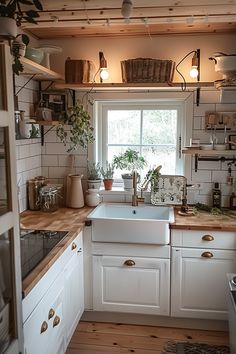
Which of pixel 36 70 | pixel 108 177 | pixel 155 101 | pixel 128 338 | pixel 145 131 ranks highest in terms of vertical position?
pixel 36 70

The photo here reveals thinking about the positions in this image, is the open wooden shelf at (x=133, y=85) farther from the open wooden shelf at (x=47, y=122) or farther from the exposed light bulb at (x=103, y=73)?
the open wooden shelf at (x=47, y=122)

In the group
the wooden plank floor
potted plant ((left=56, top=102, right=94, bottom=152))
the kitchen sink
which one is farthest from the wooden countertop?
the wooden plank floor

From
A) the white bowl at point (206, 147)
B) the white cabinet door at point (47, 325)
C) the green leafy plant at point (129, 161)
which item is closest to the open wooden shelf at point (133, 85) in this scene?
the white bowl at point (206, 147)

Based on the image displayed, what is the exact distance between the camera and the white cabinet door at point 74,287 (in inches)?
87.4

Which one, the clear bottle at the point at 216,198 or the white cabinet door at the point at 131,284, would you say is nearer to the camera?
the white cabinet door at the point at 131,284

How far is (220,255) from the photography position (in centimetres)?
251

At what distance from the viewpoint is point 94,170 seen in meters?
3.10

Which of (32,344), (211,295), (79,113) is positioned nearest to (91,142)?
(79,113)

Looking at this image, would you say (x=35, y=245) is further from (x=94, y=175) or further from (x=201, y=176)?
(x=201, y=176)

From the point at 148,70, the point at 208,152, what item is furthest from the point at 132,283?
the point at 148,70

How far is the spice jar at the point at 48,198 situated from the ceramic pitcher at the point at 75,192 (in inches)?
5.1

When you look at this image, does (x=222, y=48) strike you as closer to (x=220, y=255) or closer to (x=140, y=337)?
(x=220, y=255)

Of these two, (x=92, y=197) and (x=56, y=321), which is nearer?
(x=56, y=321)

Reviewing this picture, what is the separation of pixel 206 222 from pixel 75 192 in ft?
3.51
